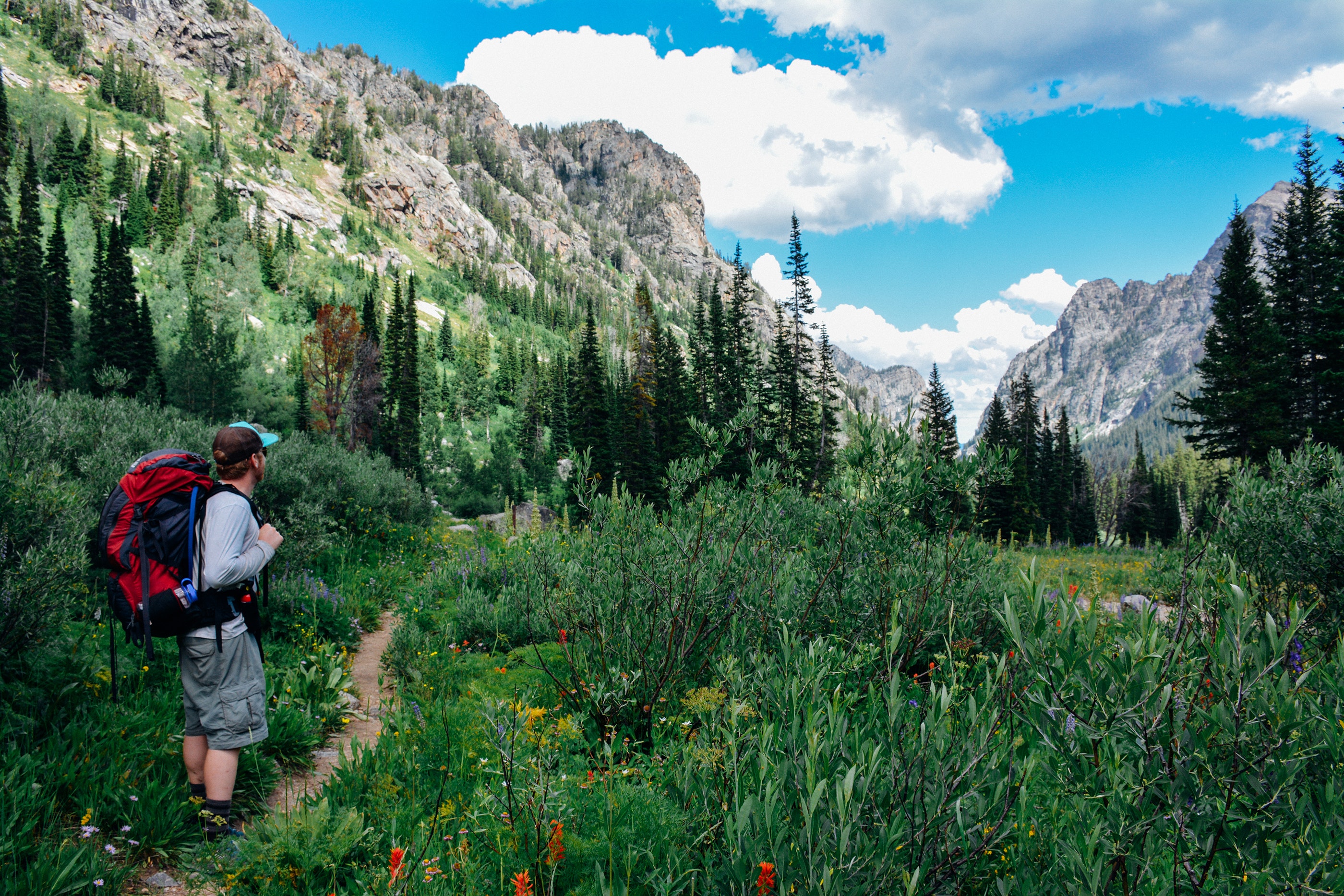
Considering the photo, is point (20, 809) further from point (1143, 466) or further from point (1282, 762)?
point (1143, 466)

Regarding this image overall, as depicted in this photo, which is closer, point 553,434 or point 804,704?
point 804,704

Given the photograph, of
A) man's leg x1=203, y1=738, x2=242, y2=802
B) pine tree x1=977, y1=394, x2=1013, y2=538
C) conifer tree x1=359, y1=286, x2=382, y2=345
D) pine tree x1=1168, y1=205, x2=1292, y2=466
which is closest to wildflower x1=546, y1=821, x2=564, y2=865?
man's leg x1=203, y1=738, x2=242, y2=802

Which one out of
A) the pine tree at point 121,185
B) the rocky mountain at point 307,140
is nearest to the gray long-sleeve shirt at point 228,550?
the pine tree at point 121,185

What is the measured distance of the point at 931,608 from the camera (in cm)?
480

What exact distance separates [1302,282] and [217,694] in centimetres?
4315

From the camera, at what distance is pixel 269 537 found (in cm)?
372

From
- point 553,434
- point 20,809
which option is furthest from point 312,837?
point 553,434

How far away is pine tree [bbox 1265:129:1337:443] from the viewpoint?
27.1 metres

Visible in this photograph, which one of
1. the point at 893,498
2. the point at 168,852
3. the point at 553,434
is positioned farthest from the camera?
the point at 553,434

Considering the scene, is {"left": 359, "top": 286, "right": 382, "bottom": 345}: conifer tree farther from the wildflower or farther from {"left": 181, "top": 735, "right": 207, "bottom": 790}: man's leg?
the wildflower

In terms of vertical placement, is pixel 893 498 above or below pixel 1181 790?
above

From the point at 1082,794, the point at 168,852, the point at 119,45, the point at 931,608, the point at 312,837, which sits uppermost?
the point at 119,45

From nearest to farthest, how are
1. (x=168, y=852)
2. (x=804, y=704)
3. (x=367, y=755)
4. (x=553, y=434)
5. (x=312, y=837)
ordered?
1. (x=804, y=704)
2. (x=312, y=837)
3. (x=168, y=852)
4. (x=367, y=755)
5. (x=553, y=434)

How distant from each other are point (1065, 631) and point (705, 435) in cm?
338
